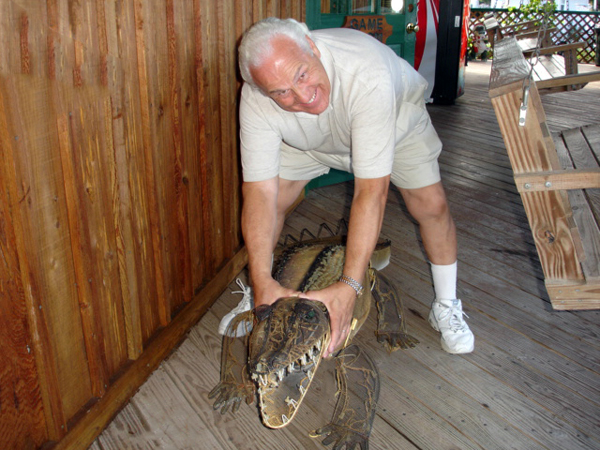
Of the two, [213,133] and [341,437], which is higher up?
[213,133]

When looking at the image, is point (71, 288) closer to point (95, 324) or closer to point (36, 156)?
point (95, 324)

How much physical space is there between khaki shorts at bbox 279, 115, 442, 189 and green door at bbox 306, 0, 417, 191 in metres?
1.71

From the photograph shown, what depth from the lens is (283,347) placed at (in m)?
1.55

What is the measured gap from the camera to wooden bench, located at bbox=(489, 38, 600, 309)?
5.48 ft

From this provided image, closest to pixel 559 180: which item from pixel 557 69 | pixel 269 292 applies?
pixel 269 292

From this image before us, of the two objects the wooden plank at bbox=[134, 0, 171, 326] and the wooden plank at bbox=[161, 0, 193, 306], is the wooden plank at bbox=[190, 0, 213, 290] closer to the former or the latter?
the wooden plank at bbox=[161, 0, 193, 306]

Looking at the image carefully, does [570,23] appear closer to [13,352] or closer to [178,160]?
[178,160]

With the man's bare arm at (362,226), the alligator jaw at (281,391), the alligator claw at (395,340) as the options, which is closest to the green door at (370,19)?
the alligator claw at (395,340)

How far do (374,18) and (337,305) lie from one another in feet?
10.2

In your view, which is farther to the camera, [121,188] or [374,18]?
[374,18]

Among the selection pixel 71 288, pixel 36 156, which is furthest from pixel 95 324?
pixel 36 156

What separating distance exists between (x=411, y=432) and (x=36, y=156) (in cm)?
150

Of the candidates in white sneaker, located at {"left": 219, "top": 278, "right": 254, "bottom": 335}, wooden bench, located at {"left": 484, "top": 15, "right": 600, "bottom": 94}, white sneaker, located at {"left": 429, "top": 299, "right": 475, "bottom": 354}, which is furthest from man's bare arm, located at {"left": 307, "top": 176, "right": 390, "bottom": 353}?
wooden bench, located at {"left": 484, "top": 15, "right": 600, "bottom": 94}

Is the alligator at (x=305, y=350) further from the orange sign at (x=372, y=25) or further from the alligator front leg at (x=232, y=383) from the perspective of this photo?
the orange sign at (x=372, y=25)
